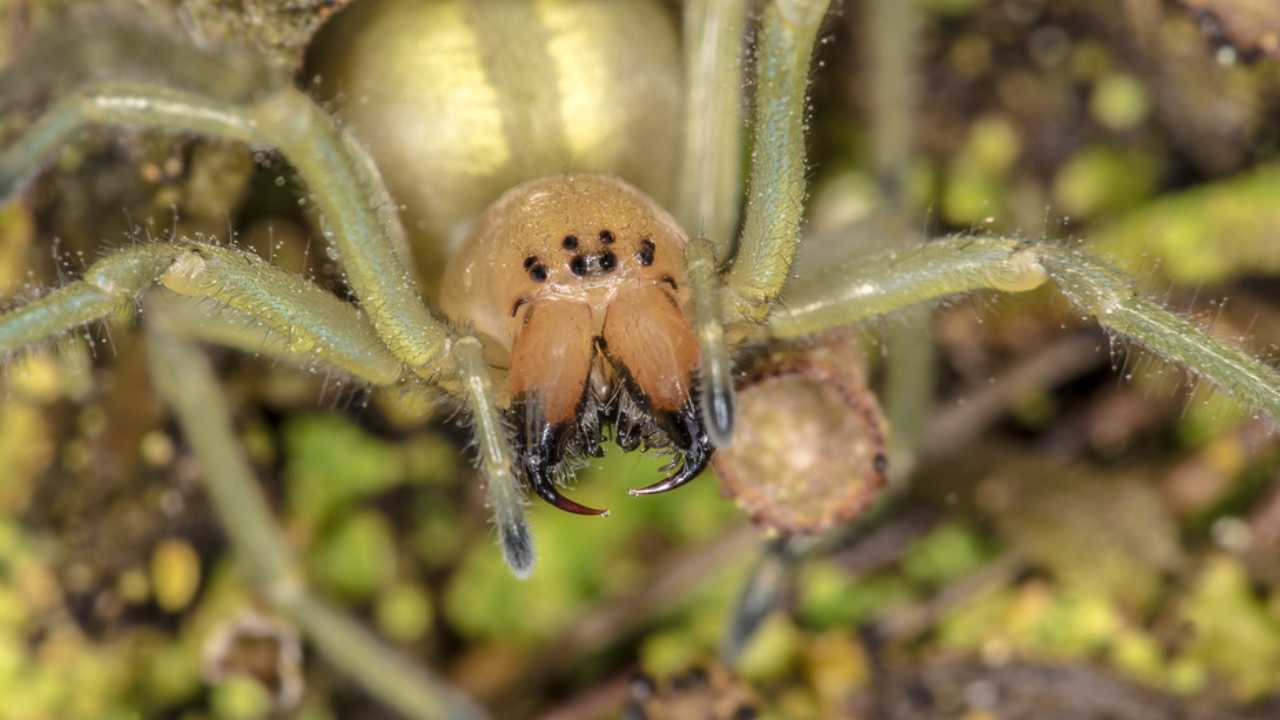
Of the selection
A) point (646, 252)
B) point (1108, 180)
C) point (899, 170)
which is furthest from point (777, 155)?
point (1108, 180)

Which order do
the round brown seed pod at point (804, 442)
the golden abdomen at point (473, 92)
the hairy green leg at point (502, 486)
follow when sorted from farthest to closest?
the golden abdomen at point (473, 92)
the round brown seed pod at point (804, 442)
the hairy green leg at point (502, 486)

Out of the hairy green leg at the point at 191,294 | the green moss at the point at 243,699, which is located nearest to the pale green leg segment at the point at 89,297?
the hairy green leg at the point at 191,294

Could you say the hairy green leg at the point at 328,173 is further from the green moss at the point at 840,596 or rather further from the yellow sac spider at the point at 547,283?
the green moss at the point at 840,596

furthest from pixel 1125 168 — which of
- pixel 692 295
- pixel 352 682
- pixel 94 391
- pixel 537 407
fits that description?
pixel 94 391

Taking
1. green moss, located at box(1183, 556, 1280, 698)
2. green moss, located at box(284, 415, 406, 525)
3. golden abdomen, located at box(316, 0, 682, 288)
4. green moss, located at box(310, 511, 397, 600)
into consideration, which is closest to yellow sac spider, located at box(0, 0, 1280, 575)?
golden abdomen, located at box(316, 0, 682, 288)

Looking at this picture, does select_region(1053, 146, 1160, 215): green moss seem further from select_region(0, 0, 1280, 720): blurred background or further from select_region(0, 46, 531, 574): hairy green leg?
select_region(0, 46, 531, 574): hairy green leg

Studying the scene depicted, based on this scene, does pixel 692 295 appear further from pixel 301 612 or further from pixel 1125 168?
pixel 1125 168
